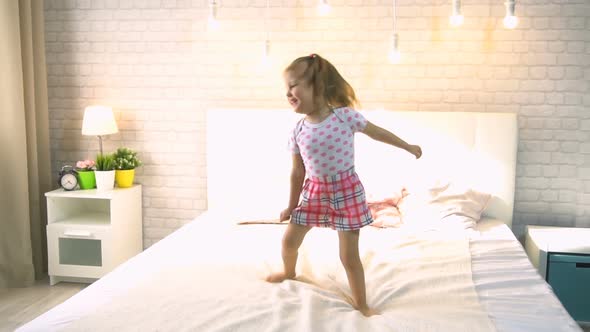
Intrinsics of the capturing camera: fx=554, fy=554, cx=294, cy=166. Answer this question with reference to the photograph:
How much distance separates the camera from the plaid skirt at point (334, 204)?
2.03 m

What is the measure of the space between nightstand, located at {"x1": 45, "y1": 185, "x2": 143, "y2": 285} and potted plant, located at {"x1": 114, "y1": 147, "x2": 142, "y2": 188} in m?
0.07

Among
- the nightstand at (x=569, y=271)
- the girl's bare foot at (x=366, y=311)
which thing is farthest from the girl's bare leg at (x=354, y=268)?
the nightstand at (x=569, y=271)

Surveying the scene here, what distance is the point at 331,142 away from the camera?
2039mm

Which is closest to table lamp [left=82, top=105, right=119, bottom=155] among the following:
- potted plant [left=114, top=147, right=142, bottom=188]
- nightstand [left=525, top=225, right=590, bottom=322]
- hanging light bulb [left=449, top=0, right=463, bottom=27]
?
potted plant [left=114, top=147, right=142, bottom=188]

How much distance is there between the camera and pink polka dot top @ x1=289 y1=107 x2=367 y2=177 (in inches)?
80.4

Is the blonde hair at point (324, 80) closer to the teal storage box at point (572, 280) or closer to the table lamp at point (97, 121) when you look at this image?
the teal storage box at point (572, 280)

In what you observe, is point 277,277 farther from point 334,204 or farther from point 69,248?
point 69,248

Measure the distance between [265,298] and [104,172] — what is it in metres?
2.00

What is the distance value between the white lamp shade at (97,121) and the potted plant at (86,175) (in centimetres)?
20

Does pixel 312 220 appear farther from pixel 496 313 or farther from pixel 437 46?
pixel 437 46

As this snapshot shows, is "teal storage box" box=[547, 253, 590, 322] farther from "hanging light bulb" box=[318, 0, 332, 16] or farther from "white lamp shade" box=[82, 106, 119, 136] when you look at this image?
"white lamp shade" box=[82, 106, 119, 136]

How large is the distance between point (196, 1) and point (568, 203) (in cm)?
266

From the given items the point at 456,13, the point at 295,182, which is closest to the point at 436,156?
the point at 456,13

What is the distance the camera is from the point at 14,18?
328 centimetres
